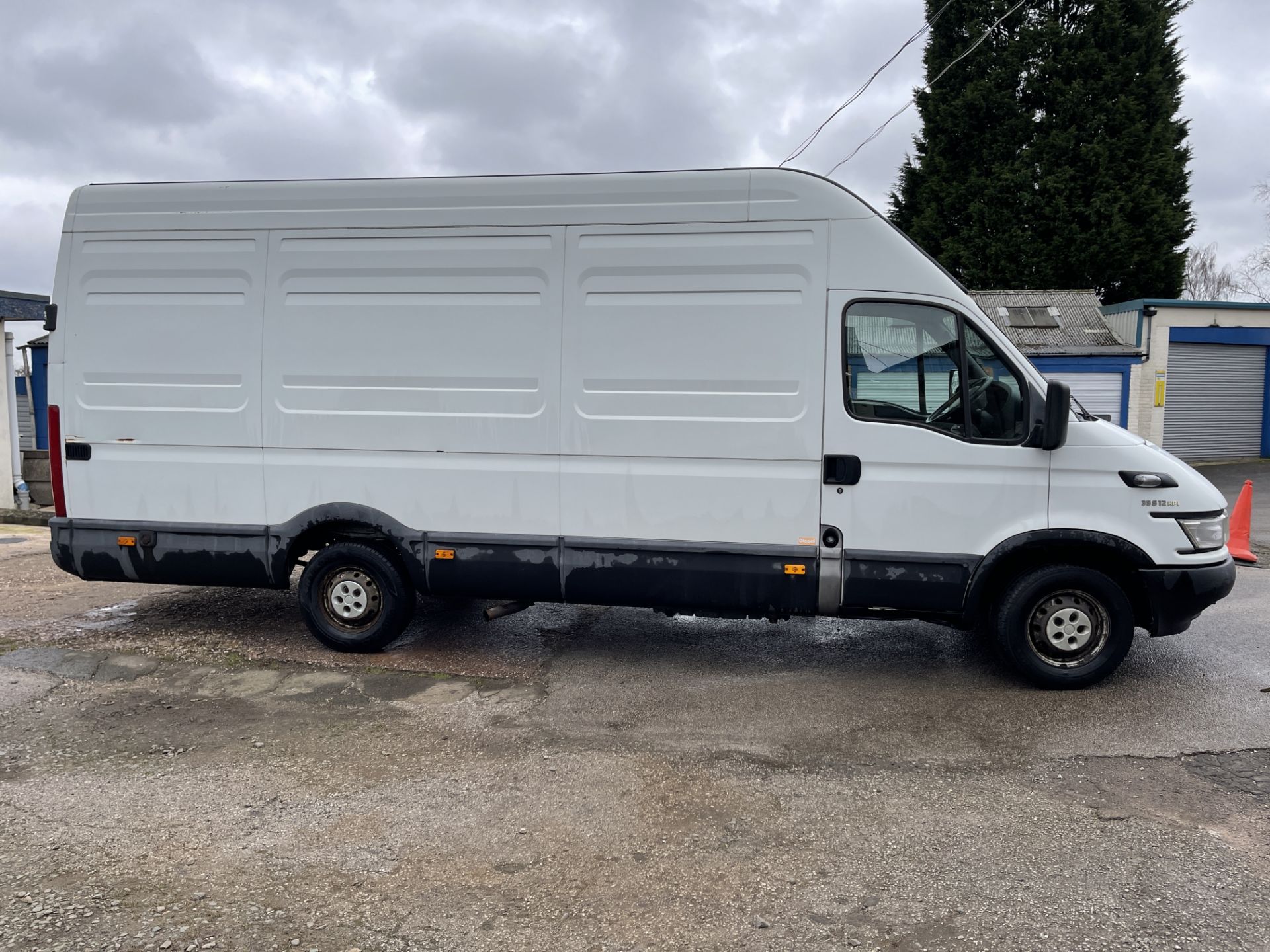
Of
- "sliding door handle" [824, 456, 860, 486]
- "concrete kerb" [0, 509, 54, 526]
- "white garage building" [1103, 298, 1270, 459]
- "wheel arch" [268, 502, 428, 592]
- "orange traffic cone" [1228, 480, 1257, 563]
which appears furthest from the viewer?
"white garage building" [1103, 298, 1270, 459]

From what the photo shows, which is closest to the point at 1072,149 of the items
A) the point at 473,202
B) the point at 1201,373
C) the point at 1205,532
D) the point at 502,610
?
the point at 1201,373

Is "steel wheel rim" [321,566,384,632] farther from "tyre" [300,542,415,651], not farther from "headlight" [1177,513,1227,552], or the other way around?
"headlight" [1177,513,1227,552]

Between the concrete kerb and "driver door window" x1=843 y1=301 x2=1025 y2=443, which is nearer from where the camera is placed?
"driver door window" x1=843 y1=301 x2=1025 y2=443

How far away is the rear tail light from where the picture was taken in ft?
19.0

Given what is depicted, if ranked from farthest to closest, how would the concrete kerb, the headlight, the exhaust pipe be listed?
1. the concrete kerb
2. the exhaust pipe
3. the headlight

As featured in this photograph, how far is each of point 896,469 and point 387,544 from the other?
3.20m

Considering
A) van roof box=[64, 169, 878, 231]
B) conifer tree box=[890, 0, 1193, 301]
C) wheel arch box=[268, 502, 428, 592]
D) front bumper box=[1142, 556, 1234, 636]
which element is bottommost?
front bumper box=[1142, 556, 1234, 636]

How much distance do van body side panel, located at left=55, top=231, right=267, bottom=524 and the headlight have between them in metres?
Result: 5.48

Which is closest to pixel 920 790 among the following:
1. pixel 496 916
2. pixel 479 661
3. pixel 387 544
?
pixel 496 916

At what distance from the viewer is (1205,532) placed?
5012 mm

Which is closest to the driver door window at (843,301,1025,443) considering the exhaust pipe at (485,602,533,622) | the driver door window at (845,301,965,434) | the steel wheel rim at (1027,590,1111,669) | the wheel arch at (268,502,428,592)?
the driver door window at (845,301,965,434)

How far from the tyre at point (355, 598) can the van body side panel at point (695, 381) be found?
1324mm

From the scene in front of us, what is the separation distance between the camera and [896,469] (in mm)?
5090

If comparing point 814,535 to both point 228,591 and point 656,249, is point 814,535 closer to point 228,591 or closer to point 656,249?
point 656,249
